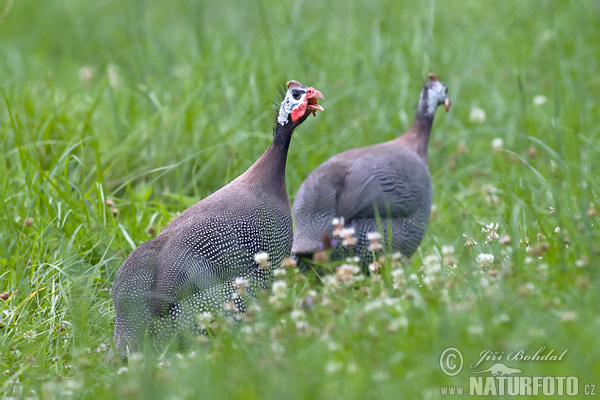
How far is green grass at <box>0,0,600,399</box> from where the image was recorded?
244cm

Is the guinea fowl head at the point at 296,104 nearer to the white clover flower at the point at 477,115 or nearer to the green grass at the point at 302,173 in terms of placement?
the green grass at the point at 302,173

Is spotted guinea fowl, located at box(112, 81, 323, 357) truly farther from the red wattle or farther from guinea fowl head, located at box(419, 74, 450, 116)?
guinea fowl head, located at box(419, 74, 450, 116)

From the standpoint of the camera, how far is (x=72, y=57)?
739 cm

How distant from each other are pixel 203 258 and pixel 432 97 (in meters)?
2.19

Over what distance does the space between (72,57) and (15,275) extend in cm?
421

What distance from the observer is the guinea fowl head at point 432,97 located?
4.88 m

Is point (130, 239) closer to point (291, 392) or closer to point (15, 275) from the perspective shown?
point (15, 275)

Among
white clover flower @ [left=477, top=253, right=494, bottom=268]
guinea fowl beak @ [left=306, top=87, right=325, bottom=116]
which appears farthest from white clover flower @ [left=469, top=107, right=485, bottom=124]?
white clover flower @ [left=477, top=253, right=494, bottom=268]

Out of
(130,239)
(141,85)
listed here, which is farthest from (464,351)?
(141,85)

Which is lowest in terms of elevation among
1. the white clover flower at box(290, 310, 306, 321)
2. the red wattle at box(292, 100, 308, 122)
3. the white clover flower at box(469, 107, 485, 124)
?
the white clover flower at box(469, 107, 485, 124)

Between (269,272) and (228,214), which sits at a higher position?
(228,214)

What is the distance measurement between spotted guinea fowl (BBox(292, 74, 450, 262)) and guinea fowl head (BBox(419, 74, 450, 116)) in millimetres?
621

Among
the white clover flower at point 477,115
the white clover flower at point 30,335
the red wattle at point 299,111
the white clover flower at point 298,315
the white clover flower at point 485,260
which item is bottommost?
the white clover flower at point 477,115

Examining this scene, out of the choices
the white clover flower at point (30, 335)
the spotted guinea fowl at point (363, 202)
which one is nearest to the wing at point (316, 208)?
the spotted guinea fowl at point (363, 202)
